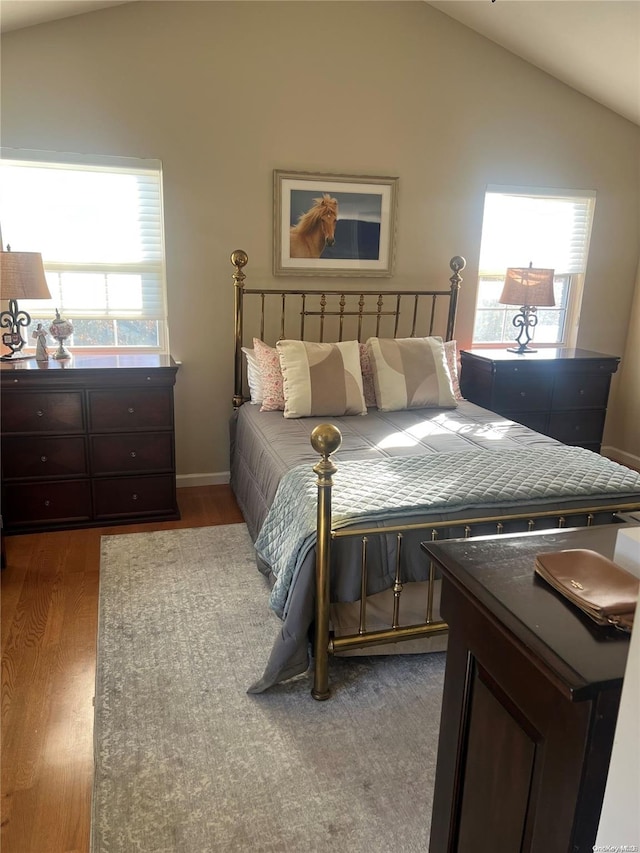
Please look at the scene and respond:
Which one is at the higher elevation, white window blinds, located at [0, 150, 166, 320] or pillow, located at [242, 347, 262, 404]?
white window blinds, located at [0, 150, 166, 320]

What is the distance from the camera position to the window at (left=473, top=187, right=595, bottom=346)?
167 inches

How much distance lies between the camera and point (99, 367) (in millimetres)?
3180

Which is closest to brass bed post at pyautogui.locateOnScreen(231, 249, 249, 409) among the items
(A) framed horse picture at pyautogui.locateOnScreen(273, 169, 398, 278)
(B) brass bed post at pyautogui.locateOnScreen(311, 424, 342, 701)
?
(A) framed horse picture at pyautogui.locateOnScreen(273, 169, 398, 278)

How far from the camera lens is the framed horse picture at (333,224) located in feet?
12.2

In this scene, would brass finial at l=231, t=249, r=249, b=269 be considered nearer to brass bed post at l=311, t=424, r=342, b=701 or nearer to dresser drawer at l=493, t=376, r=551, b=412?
dresser drawer at l=493, t=376, r=551, b=412

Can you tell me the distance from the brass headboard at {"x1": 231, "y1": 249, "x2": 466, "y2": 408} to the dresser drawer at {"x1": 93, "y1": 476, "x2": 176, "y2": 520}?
0.67 meters

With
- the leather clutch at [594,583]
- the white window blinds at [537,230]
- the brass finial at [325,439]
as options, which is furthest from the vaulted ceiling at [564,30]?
the leather clutch at [594,583]

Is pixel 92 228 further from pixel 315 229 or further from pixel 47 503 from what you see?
pixel 47 503

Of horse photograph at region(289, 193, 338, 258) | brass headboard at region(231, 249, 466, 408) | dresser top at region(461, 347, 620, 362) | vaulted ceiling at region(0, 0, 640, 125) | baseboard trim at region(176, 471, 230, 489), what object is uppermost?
vaulted ceiling at region(0, 0, 640, 125)

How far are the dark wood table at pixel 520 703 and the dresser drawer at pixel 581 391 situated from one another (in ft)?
10.4

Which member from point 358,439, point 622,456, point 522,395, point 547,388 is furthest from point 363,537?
point 622,456

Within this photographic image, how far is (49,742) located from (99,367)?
1809mm

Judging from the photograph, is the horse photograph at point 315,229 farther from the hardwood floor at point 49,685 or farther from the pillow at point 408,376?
the hardwood floor at point 49,685

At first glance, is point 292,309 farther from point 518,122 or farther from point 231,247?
point 518,122
